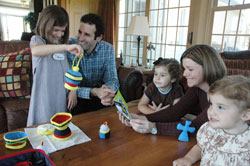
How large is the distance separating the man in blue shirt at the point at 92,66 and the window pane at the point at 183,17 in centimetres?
212

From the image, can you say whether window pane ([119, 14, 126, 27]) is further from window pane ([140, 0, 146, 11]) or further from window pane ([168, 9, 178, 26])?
window pane ([168, 9, 178, 26])

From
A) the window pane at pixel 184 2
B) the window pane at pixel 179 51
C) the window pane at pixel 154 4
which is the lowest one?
the window pane at pixel 179 51

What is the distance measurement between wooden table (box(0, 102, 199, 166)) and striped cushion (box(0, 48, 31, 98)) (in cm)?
111

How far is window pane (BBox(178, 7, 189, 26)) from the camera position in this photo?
3.34 m

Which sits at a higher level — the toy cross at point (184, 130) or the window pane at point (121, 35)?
the window pane at point (121, 35)

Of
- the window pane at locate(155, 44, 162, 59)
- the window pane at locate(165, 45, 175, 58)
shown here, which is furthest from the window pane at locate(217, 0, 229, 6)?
the window pane at locate(155, 44, 162, 59)

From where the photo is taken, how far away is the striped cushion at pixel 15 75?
1862 millimetres

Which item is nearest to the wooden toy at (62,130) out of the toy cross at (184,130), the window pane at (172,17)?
the toy cross at (184,130)

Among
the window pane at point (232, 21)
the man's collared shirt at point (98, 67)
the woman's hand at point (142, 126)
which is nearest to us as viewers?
the woman's hand at point (142, 126)

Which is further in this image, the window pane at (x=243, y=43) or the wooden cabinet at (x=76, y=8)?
the wooden cabinet at (x=76, y=8)

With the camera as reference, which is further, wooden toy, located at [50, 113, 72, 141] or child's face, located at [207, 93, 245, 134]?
wooden toy, located at [50, 113, 72, 141]

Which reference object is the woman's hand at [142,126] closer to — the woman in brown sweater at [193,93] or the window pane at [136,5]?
the woman in brown sweater at [193,93]

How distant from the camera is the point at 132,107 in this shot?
1443 millimetres

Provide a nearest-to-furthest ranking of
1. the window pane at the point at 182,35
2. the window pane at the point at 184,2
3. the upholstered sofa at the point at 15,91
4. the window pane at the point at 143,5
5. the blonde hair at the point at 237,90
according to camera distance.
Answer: the blonde hair at the point at 237,90
the upholstered sofa at the point at 15,91
the window pane at the point at 184,2
the window pane at the point at 182,35
the window pane at the point at 143,5
